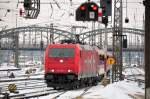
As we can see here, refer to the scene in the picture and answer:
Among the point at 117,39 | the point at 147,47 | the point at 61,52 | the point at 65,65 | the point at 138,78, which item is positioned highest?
the point at 117,39

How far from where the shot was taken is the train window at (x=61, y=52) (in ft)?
99.3

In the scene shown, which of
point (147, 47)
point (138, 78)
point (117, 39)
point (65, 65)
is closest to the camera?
point (147, 47)

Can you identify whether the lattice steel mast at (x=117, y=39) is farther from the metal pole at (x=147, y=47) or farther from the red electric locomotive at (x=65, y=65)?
the metal pole at (x=147, y=47)

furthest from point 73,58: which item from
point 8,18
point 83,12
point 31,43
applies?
point 31,43

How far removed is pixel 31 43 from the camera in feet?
416

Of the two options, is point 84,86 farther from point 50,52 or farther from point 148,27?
point 148,27

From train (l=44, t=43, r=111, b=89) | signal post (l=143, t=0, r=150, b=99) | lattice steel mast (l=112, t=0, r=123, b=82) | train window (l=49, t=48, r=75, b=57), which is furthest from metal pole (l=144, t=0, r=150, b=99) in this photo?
lattice steel mast (l=112, t=0, r=123, b=82)

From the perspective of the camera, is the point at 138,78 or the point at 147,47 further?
the point at 138,78

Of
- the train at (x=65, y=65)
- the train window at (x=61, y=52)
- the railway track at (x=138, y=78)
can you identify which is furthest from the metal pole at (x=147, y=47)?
the railway track at (x=138, y=78)

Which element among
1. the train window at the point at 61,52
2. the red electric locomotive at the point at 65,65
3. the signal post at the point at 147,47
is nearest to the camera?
the signal post at the point at 147,47

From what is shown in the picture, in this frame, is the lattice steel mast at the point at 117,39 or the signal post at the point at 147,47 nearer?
the signal post at the point at 147,47

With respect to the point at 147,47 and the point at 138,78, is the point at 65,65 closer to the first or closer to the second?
the point at 147,47

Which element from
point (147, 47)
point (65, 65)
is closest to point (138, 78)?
point (65, 65)

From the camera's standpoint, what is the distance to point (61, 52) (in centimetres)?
3044
